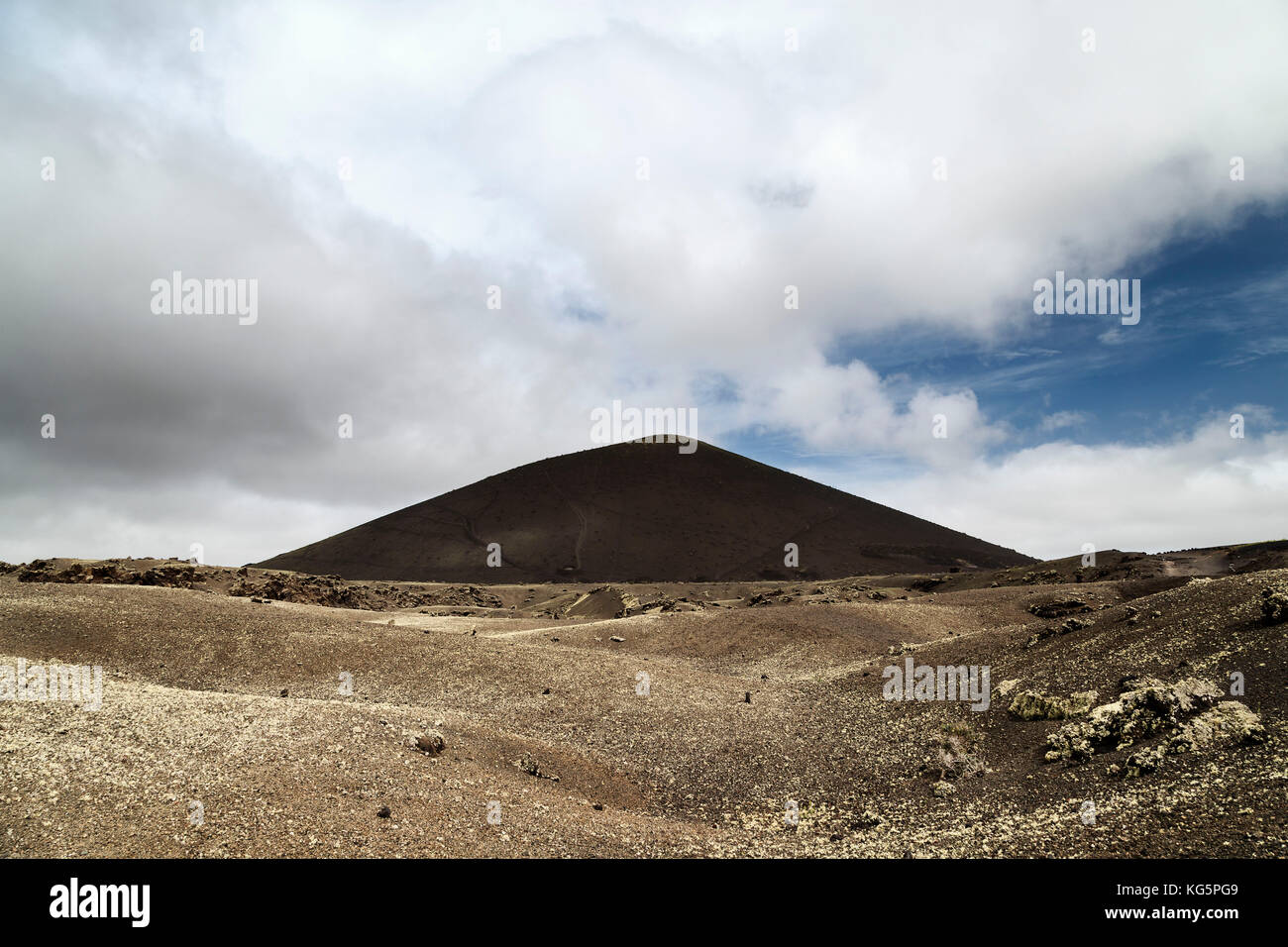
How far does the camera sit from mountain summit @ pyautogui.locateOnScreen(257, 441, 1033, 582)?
248ft

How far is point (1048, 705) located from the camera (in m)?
10.6

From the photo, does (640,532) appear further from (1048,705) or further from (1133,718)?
(1133,718)

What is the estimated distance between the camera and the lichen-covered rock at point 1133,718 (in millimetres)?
8523

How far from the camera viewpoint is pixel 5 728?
25.1 feet

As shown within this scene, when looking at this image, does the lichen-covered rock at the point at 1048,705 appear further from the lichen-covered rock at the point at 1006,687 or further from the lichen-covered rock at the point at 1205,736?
the lichen-covered rock at the point at 1205,736

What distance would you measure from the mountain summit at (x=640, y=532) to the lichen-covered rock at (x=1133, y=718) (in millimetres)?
62675

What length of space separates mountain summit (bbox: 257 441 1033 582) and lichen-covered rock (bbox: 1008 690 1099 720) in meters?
61.0

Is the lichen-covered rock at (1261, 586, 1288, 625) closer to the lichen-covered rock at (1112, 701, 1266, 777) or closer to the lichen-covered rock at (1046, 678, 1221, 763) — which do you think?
the lichen-covered rock at (1046, 678, 1221, 763)

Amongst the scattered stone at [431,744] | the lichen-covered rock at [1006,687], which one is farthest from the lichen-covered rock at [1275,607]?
the scattered stone at [431,744]

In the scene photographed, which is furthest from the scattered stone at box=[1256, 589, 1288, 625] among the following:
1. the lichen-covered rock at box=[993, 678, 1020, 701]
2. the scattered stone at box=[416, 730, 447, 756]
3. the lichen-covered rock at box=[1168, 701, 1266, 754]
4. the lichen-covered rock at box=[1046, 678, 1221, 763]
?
the scattered stone at box=[416, 730, 447, 756]

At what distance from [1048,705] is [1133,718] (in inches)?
72.9

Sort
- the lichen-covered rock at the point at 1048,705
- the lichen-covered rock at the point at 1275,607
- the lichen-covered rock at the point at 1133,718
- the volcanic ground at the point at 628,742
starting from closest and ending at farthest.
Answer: the volcanic ground at the point at 628,742
the lichen-covered rock at the point at 1133,718
the lichen-covered rock at the point at 1275,607
the lichen-covered rock at the point at 1048,705

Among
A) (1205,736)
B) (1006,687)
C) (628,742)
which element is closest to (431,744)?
(628,742)
